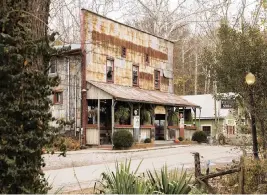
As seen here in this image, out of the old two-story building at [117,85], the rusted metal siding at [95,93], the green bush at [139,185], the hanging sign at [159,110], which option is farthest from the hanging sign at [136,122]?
the green bush at [139,185]

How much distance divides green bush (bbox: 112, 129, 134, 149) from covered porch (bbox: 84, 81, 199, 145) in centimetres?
83

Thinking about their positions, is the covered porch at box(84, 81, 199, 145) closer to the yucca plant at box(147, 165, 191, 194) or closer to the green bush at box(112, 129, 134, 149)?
the green bush at box(112, 129, 134, 149)

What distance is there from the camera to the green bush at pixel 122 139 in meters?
24.5

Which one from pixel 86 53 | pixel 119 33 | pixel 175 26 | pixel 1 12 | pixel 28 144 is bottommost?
pixel 28 144

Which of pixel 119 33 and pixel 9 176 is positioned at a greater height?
pixel 119 33

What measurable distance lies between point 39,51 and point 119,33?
24.0 m

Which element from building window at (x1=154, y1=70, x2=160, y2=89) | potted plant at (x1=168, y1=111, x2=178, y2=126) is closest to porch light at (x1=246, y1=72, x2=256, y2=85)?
potted plant at (x1=168, y1=111, x2=178, y2=126)

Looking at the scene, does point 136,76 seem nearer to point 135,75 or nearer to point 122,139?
point 135,75

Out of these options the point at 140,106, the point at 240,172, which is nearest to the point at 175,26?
the point at 140,106

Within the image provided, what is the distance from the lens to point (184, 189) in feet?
20.1

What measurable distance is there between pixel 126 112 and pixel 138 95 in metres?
2.42

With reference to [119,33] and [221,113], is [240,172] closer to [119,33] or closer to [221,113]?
[119,33]

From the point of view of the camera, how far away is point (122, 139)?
24.5 m

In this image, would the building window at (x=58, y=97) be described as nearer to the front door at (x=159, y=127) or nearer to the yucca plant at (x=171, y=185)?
the front door at (x=159, y=127)
